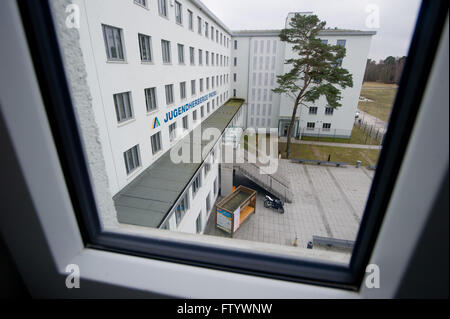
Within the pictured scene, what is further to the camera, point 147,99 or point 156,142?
point 156,142

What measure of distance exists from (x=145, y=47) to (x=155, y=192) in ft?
17.7

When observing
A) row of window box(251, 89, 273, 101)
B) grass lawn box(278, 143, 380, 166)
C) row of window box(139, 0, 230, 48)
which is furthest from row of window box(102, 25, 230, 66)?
row of window box(251, 89, 273, 101)

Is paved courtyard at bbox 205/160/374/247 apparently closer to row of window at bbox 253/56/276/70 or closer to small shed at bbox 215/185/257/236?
small shed at bbox 215/185/257/236

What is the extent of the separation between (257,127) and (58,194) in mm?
24129

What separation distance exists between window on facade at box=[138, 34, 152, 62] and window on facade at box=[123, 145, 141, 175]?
3.37m

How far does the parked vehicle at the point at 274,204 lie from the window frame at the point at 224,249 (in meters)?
11.6

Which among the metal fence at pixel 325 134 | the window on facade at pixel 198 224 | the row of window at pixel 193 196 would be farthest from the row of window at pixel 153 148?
the metal fence at pixel 325 134

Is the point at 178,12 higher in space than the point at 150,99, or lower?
higher

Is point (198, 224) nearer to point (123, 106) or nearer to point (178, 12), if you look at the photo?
point (123, 106)

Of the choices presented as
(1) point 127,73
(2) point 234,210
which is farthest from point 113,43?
(2) point 234,210

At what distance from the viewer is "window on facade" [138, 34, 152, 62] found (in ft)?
25.3

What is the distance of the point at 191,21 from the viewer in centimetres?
1204
